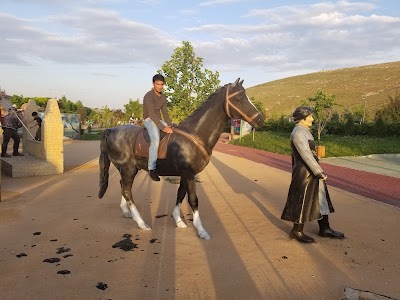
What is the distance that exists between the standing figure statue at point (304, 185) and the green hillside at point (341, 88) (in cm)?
5851

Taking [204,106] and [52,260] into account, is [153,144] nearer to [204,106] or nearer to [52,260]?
[204,106]

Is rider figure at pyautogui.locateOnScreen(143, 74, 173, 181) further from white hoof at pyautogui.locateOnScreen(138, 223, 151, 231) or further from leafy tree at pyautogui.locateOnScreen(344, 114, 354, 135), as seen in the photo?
leafy tree at pyautogui.locateOnScreen(344, 114, 354, 135)

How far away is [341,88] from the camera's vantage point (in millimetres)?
85938

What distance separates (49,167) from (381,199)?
951 cm

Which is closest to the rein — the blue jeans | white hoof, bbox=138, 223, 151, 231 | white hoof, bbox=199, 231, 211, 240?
the blue jeans

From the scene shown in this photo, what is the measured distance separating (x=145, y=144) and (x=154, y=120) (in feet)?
1.47

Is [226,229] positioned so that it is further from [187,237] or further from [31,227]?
[31,227]

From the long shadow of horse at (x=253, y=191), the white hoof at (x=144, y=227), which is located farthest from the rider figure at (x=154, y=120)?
the long shadow of horse at (x=253, y=191)

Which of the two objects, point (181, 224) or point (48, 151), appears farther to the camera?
point (48, 151)

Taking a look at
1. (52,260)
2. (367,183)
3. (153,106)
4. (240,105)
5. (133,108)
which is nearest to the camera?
(52,260)

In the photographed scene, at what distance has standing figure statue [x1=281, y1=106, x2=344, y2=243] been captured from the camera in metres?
5.18

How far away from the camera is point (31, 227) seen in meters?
5.78

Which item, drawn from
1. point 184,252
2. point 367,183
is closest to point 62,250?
point 184,252

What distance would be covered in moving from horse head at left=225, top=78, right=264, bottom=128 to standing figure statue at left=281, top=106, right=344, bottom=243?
58 centimetres
